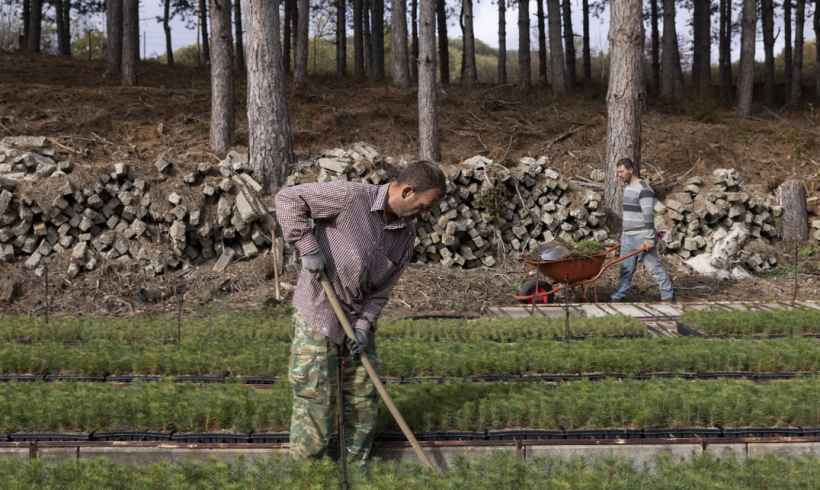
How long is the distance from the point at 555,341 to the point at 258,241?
4865 millimetres

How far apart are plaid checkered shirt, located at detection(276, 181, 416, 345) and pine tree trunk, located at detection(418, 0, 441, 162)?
7758 mm

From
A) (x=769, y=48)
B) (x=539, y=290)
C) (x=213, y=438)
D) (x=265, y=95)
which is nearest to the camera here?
(x=213, y=438)

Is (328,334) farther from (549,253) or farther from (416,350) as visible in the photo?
(549,253)

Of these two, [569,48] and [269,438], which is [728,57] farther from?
[269,438]

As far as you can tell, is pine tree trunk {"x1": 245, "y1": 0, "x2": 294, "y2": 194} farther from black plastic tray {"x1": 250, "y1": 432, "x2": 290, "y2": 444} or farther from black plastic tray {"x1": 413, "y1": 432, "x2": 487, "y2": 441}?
black plastic tray {"x1": 413, "y1": 432, "x2": 487, "y2": 441}

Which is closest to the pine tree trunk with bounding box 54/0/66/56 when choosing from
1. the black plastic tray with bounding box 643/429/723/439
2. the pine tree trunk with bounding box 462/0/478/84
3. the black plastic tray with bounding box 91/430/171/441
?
the pine tree trunk with bounding box 462/0/478/84

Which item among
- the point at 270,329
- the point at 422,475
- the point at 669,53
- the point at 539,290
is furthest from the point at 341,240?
the point at 669,53

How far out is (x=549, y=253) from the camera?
7.71 m

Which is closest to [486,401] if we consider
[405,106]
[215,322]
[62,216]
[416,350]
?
[416,350]

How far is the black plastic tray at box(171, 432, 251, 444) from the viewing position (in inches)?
154

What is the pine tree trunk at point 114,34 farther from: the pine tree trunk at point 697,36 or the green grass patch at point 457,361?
the pine tree trunk at point 697,36

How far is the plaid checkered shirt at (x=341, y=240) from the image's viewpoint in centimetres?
317

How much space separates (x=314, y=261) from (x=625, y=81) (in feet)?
27.8

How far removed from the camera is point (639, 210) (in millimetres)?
7746
